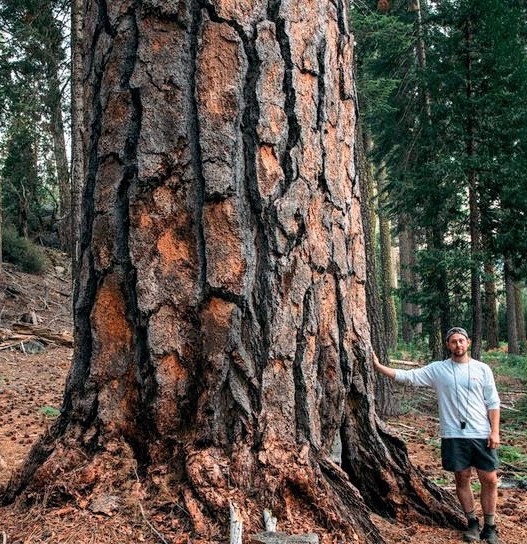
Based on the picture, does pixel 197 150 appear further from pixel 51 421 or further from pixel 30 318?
pixel 30 318

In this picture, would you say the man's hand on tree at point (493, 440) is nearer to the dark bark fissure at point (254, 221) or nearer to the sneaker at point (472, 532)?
the sneaker at point (472, 532)

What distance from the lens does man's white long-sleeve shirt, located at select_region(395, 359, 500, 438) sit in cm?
388

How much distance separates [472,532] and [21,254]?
16.7m

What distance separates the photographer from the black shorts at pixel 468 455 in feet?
12.5

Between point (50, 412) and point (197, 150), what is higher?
point (197, 150)

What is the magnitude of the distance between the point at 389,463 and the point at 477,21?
38.6 ft

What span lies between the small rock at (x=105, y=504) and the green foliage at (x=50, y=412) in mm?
4097

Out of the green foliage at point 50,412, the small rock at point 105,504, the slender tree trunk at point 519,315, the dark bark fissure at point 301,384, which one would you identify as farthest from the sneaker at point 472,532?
the slender tree trunk at point 519,315

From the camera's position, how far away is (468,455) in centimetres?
385

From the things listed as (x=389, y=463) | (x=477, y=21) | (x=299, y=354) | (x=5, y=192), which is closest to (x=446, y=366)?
(x=389, y=463)

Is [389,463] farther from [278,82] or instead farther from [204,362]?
[278,82]

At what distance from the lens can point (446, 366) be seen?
4117 millimetres

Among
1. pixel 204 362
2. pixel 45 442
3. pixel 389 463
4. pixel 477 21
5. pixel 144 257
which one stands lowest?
pixel 389 463

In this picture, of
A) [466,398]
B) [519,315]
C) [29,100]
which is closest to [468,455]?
[466,398]
